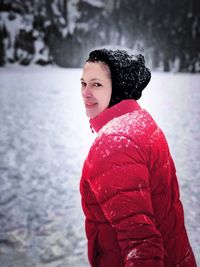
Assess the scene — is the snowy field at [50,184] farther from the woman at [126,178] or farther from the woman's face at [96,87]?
the woman's face at [96,87]

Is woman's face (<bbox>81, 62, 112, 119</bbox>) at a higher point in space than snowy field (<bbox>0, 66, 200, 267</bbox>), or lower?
higher

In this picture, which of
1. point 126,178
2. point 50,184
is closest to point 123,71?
point 126,178

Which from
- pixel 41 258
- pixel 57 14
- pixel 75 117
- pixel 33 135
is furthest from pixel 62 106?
pixel 57 14

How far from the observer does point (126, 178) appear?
903mm

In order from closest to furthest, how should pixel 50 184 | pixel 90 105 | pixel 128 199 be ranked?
pixel 128 199 < pixel 90 105 < pixel 50 184

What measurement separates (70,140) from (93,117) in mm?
5545

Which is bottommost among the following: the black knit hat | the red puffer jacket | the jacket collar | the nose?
the red puffer jacket

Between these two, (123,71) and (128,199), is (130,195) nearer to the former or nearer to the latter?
(128,199)

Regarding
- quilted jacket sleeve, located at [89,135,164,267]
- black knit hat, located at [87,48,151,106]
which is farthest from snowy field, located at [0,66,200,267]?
black knit hat, located at [87,48,151,106]

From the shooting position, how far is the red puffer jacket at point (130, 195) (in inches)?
35.0

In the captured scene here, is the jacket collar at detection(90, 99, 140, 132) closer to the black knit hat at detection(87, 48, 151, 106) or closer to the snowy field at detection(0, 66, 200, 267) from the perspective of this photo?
the black knit hat at detection(87, 48, 151, 106)

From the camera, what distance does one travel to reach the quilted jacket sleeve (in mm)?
882

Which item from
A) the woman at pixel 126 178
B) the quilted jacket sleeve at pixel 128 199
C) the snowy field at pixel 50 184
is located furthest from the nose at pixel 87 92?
the snowy field at pixel 50 184

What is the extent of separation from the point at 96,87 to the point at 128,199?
442mm
